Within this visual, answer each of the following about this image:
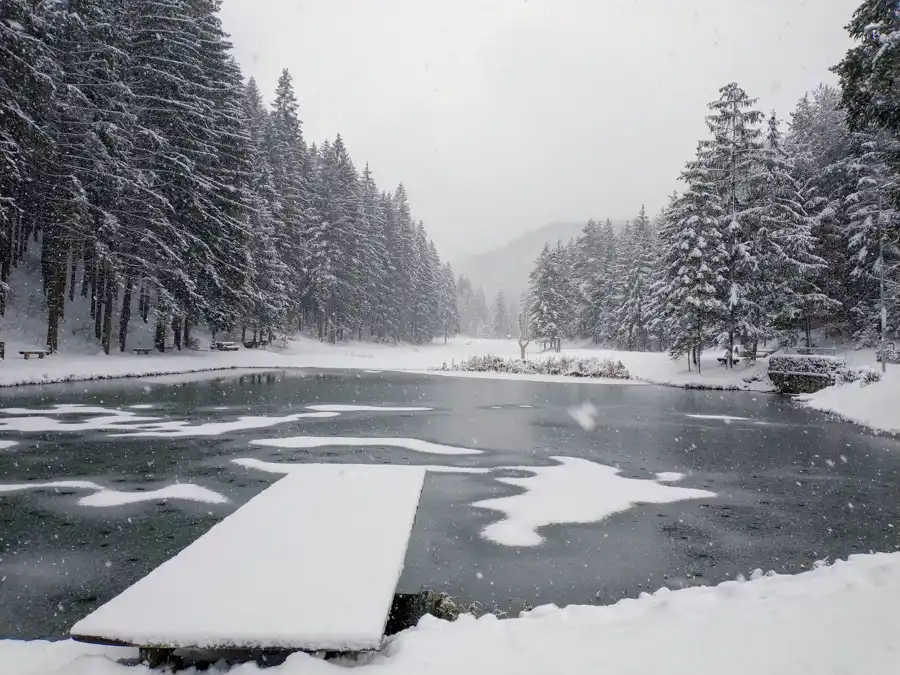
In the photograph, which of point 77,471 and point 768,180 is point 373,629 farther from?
point 768,180

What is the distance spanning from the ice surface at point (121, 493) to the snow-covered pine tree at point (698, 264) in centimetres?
3004

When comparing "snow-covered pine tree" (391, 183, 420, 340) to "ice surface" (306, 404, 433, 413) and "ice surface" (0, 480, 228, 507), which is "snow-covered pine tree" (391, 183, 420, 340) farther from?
"ice surface" (0, 480, 228, 507)

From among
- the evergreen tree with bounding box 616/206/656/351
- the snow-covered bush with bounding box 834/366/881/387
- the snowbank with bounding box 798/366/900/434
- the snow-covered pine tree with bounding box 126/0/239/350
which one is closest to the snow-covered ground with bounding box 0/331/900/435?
the snowbank with bounding box 798/366/900/434

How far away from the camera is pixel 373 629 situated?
300 centimetres

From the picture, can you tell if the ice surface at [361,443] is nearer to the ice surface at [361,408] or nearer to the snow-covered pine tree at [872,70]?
the ice surface at [361,408]

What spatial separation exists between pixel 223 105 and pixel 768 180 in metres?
34.5

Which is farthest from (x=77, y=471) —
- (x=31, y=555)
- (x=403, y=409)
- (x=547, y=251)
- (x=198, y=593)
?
(x=547, y=251)

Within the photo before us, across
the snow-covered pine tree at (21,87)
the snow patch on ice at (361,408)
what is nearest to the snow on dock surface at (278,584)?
the snow patch on ice at (361,408)

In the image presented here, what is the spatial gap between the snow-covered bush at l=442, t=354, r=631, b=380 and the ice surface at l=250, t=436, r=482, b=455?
25.2m

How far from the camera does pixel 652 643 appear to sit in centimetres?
331

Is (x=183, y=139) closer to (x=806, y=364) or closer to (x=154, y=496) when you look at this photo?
(x=154, y=496)

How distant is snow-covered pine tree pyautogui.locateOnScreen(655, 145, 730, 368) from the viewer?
30.7m

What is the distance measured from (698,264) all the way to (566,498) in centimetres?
2767

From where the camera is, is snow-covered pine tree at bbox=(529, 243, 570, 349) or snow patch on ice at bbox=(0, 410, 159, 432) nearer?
snow patch on ice at bbox=(0, 410, 159, 432)
